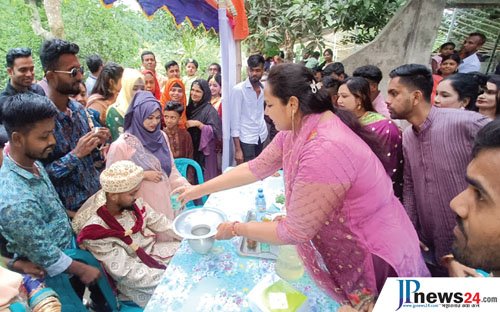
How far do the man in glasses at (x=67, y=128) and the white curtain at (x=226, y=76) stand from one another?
5.37ft

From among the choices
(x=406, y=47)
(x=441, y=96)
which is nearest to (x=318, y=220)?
(x=441, y=96)

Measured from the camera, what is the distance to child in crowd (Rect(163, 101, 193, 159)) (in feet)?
11.0

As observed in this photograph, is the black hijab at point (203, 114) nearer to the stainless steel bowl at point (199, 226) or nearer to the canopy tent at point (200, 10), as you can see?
the canopy tent at point (200, 10)

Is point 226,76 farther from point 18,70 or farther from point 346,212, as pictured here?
point 346,212

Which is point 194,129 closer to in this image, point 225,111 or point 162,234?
point 225,111

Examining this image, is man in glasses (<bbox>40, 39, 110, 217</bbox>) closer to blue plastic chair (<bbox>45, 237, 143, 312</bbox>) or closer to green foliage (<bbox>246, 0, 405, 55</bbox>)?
blue plastic chair (<bbox>45, 237, 143, 312</bbox>)

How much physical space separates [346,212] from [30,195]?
159 cm

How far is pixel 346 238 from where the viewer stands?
1.31 m

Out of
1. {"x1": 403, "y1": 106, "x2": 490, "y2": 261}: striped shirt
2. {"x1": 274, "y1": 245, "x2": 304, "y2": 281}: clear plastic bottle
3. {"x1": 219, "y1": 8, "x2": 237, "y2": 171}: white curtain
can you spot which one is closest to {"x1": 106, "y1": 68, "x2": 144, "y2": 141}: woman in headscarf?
{"x1": 219, "y1": 8, "x2": 237, "y2": 171}: white curtain

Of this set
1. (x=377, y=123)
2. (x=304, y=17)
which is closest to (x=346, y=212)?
(x=377, y=123)

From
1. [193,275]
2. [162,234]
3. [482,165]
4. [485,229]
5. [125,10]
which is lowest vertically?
[162,234]

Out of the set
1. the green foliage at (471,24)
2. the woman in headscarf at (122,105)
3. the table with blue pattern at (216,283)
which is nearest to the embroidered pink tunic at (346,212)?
the table with blue pattern at (216,283)

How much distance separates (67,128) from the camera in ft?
7.44

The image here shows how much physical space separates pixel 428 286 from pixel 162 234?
1.78m
